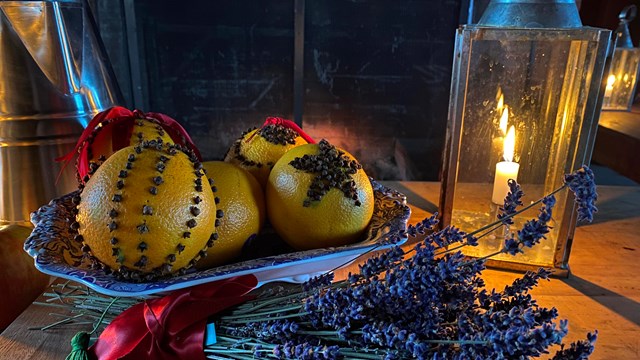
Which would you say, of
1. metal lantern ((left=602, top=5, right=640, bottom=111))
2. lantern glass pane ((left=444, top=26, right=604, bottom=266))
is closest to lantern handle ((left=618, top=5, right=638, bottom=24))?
metal lantern ((left=602, top=5, right=640, bottom=111))

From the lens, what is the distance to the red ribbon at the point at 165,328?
401 millimetres

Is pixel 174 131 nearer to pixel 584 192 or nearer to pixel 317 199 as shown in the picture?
pixel 317 199

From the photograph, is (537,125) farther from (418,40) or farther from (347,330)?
(418,40)

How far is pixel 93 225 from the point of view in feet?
1.29

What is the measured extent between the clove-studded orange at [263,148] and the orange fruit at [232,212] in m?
0.06

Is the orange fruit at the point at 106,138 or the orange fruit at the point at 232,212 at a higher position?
the orange fruit at the point at 106,138

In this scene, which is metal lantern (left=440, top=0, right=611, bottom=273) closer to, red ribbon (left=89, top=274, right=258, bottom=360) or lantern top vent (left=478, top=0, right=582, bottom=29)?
lantern top vent (left=478, top=0, right=582, bottom=29)

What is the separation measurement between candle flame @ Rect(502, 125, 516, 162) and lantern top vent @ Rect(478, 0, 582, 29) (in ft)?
0.49

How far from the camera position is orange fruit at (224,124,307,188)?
1.79ft

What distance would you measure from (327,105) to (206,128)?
1.56 ft

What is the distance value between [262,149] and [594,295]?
1.50 feet

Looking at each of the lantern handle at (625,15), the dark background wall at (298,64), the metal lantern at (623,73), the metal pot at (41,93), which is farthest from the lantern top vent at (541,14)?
the lantern handle at (625,15)

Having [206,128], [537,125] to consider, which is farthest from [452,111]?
[206,128]

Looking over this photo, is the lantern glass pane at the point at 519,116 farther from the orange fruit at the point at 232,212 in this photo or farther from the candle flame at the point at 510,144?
the orange fruit at the point at 232,212
